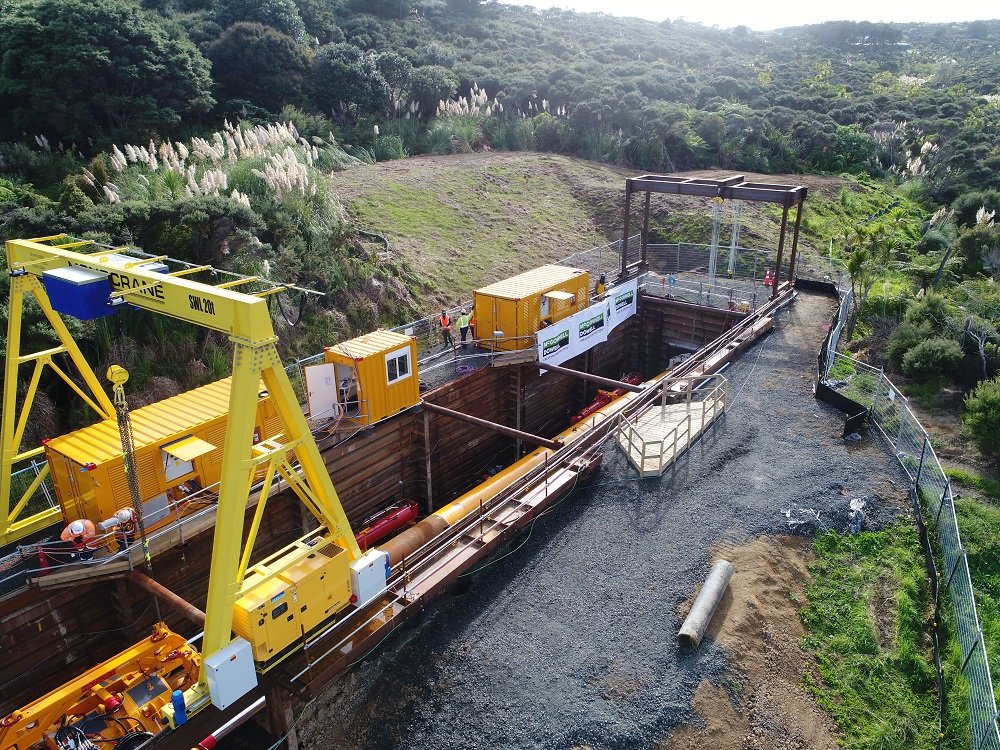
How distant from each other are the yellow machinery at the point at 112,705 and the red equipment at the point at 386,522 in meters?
6.59

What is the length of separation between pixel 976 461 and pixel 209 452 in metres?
19.6

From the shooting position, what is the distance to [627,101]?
4825 cm

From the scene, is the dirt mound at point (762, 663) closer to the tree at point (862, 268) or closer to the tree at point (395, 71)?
the tree at point (862, 268)

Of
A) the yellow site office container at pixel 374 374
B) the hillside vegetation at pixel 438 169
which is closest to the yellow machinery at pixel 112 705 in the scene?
the yellow site office container at pixel 374 374

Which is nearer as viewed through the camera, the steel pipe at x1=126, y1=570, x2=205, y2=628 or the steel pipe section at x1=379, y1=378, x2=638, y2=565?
the steel pipe at x1=126, y1=570, x2=205, y2=628

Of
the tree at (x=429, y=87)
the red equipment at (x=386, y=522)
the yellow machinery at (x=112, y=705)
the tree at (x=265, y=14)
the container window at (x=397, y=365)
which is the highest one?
the tree at (x=265, y=14)

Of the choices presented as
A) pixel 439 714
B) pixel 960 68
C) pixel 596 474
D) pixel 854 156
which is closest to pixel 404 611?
pixel 439 714

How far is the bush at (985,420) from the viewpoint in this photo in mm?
17766

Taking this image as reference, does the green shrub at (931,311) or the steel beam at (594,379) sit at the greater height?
the green shrub at (931,311)

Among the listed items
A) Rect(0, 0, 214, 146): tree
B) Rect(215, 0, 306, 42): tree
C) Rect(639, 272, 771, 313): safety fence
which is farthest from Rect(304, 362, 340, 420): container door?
Rect(215, 0, 306, 42): tree

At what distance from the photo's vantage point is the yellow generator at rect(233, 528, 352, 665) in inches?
433

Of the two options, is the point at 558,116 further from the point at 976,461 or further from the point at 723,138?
the point at 976,461

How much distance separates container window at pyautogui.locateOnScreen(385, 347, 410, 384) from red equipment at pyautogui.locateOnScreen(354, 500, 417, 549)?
154 inches

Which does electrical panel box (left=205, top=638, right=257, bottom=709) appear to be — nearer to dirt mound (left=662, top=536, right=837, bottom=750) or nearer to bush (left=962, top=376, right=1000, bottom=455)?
dirt mound (left=662, top=536, right=837, bottom=750)
